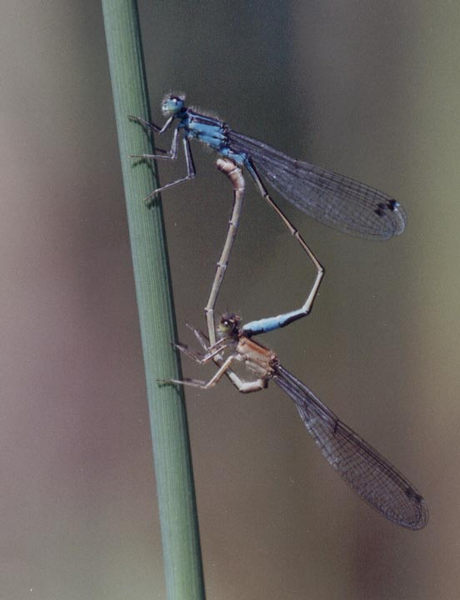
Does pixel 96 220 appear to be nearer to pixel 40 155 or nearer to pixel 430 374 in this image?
pixel 40 155

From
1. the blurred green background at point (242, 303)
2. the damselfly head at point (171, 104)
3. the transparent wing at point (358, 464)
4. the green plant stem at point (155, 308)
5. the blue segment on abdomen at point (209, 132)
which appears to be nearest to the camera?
the green plant stem at point (155, 308)

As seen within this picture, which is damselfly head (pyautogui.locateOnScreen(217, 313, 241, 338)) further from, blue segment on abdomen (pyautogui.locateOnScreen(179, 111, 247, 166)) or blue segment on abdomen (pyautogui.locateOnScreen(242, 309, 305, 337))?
blue segment on abdomen (pyautogui.locateOnScreen(179, 111, 247, 166))

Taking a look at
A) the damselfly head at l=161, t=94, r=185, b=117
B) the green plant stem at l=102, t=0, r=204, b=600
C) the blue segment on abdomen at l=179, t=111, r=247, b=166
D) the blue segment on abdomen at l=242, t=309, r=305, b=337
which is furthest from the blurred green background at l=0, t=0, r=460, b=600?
the green plant stem at l=102, t=0, r=204, b=600

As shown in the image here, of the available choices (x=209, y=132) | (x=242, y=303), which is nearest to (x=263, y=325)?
(x=209, y=132)

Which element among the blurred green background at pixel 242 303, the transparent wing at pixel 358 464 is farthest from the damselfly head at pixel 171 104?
the transparent wing at pixel 358 464

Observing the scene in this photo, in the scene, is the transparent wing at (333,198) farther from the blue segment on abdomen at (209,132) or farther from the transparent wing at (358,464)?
the transparent wing at (358,464)

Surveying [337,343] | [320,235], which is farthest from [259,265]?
[337,343]

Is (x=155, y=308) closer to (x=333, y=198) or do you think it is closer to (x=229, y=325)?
(x=229, y=325)
